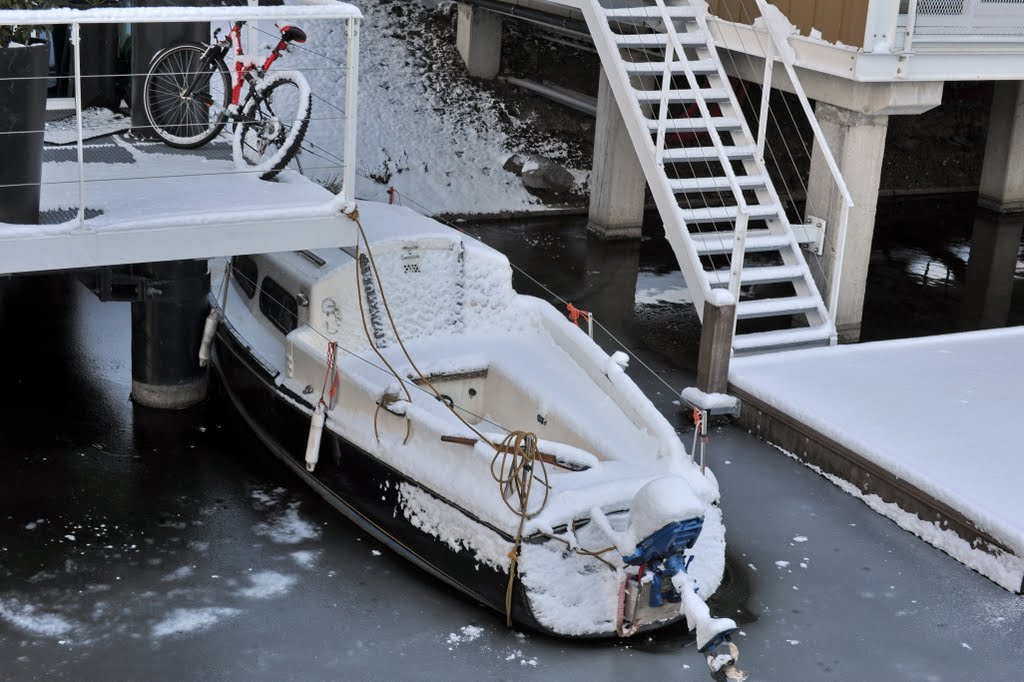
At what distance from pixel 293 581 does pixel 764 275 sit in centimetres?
582

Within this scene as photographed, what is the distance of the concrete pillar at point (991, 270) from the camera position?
1543 centimetres

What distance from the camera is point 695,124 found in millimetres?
13430

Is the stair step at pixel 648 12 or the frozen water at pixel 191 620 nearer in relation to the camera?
the frozen water at pixel 191 620

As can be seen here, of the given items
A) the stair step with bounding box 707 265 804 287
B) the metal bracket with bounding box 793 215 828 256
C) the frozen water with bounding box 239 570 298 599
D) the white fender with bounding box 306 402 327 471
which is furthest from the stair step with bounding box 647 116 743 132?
the frozen water with bounding box 239 570 298 599

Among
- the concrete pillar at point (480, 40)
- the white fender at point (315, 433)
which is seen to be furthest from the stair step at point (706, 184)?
the concrete pillar at point (480, 40)

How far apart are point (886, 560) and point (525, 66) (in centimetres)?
1425

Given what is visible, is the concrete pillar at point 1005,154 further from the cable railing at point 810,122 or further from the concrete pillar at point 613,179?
the cable railing at point 810,122

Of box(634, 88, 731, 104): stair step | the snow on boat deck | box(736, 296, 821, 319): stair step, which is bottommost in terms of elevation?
the snow on boat deck

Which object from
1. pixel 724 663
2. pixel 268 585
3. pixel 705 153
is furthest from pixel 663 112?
pixel 724 663

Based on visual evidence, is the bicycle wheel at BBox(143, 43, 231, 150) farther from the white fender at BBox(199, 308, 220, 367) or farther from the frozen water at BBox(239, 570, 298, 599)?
the frozen water at BBox(239, 570, 298, 599)

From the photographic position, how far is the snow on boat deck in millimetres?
9445

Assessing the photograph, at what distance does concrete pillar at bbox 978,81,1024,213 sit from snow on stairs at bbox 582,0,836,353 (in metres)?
5.86

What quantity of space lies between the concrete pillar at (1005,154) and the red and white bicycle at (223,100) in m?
11.9

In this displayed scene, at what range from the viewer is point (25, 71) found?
8.82 m
